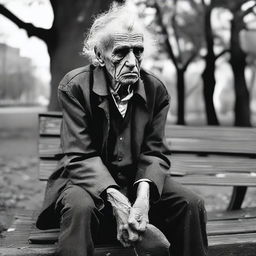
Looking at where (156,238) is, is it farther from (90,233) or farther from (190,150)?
(190,150)

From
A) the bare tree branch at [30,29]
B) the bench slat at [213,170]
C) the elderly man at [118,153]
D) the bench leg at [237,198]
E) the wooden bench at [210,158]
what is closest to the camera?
the elderly man at [118,153]

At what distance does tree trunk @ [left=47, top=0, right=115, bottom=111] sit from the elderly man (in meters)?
4.25

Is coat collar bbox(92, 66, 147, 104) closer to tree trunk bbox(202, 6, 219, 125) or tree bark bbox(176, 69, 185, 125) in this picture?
tree trunk bbox(202, 6, 219, 125)

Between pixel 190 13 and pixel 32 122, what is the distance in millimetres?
9038

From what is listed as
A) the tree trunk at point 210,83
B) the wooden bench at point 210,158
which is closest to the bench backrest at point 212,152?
the wooden bench at point 210,158

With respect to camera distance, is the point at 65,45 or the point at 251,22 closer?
the point at 65,45

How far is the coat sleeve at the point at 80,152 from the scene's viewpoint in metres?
2.85

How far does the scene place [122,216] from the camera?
275 cm

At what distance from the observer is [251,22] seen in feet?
54.5

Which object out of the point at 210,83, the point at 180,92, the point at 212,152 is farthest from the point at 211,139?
the point at 180,92

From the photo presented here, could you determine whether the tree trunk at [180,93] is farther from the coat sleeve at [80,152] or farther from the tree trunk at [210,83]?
the coat sleeve at [80,152]

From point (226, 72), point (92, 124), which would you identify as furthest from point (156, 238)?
point (226, 72)

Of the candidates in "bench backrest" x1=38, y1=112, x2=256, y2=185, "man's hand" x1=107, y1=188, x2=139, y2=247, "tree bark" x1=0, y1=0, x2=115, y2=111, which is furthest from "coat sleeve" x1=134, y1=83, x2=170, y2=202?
"tree bark" x1=0, y1=0, x2=115, y2=111

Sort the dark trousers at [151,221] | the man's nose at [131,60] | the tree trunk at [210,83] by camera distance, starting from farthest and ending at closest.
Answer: the tree trunk at [210,83] → the man's nose at [131,60] → the dark trousers at [151,221]
